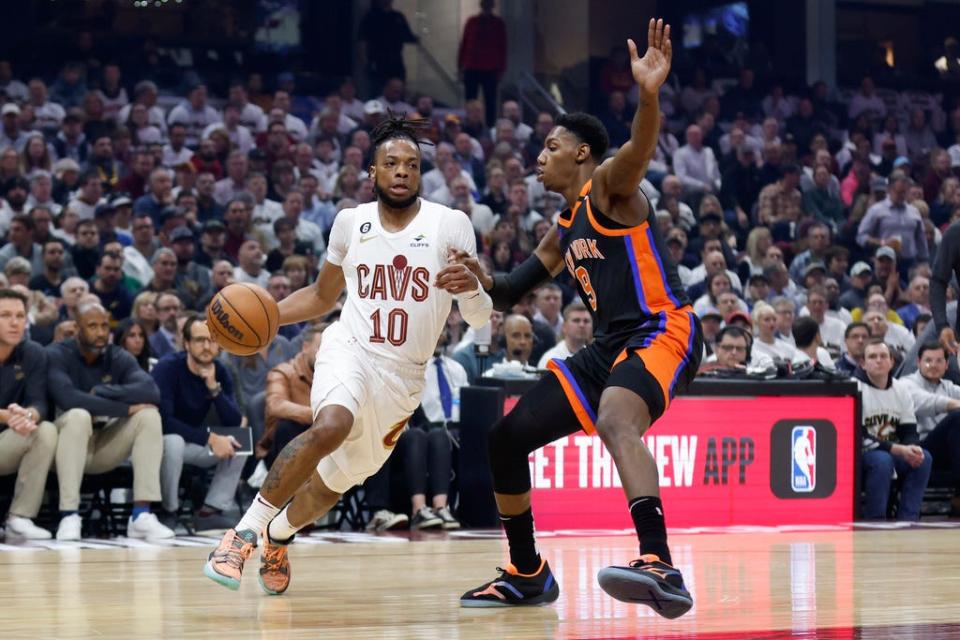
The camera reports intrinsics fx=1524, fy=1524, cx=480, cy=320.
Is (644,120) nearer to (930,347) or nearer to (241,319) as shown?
(241,319)

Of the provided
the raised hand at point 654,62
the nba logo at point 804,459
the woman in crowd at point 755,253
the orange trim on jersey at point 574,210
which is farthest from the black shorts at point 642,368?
the woman in crowd at point 755,253

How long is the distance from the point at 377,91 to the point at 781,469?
10.7 m

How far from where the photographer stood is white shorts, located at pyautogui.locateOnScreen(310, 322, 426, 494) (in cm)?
602

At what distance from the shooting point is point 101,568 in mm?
7348

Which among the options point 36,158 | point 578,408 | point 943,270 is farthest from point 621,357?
point 36,158

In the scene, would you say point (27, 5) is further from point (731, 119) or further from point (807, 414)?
point (807, 414)

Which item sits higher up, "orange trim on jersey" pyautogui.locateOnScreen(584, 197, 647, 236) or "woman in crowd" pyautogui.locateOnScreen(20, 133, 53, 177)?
"woman in crowd" pyautogui.locateOnScreen(20, 133, 53, 177)

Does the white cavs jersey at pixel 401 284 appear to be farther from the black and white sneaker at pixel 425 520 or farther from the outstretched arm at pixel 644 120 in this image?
the black and white sneaker at pixel 425 520

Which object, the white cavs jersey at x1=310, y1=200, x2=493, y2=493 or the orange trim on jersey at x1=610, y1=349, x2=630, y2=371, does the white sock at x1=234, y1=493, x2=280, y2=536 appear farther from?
the orange trim on jersey at x1=610, y1=349, x2=630, y2=371

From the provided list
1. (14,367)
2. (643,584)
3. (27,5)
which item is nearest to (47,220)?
(14,367)

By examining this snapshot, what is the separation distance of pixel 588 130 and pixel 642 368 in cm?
101

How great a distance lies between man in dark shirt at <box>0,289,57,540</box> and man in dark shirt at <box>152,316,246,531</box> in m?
0.77

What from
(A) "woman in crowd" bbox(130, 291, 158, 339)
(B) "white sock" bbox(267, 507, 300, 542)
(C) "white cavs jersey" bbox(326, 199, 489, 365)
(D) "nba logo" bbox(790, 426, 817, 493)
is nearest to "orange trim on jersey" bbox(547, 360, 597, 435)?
(C) "white cavs jersey" bbox(326, 199, 489, 365)

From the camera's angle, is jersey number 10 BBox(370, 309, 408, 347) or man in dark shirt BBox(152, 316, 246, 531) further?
man in dark shirt BBox(152, 316, 246, 531)
